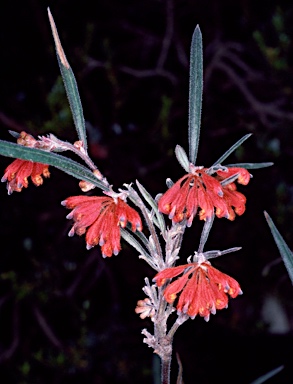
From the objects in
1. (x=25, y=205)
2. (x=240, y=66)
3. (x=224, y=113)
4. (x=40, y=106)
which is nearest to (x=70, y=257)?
(x=25, y=205)

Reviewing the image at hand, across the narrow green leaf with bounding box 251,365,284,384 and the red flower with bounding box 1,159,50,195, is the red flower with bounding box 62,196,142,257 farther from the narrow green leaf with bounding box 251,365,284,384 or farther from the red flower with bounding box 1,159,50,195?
the narrow green leaf with bounding box 251,365,284,384

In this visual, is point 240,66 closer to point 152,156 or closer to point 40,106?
point 152,156

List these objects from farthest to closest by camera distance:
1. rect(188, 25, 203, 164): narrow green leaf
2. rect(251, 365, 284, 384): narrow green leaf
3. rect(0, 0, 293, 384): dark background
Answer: rect(0, 0, 293, 384): dark background < rect(251, 365, 284, 384): narrow green leaf < rect(188, 25, 203, 164): narrow green leaf

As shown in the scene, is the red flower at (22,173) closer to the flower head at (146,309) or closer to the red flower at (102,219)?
the red flower at (102,219)

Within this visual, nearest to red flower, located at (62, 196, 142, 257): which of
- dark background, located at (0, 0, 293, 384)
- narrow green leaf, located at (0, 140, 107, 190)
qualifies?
narrow green leaf, located at (0, 140, 107, 190)

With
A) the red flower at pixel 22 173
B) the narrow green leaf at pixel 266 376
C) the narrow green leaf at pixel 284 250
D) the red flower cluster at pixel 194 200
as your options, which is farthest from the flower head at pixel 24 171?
the narrow green leaf at pixel 266 376

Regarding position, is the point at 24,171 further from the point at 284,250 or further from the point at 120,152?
the point at 120,152

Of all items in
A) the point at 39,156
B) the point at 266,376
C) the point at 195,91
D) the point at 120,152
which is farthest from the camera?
the point at 120,152

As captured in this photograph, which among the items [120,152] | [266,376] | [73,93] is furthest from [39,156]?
[120,152]
